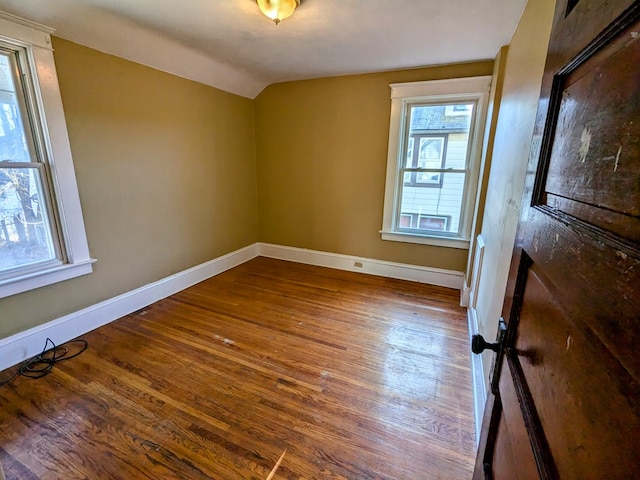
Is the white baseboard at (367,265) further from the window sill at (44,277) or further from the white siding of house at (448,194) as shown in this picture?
the window sill at (44,277)

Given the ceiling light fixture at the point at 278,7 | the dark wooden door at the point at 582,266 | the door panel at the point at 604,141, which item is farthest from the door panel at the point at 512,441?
the ceiling light fixture at the point at 278,7

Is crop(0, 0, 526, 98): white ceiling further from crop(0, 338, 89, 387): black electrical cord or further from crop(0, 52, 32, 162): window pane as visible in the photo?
crop(0, 338, 89, 387): black electrical cord

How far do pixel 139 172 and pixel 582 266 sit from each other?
3.10m

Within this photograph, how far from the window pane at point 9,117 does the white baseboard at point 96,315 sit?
3.99ft

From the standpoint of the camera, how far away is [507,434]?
2.30 feet

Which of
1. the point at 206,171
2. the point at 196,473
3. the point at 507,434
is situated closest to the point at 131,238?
the point at 206,171

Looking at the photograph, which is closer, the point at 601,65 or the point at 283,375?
the point at 601,65

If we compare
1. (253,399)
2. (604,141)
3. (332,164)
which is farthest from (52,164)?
(604,141)

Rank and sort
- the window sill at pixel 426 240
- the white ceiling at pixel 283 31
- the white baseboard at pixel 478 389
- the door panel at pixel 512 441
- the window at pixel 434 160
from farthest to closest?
the window sill at pixel 426 240 → the window at pixel 434 160 → the white ceiling at pixel 283 31 → the white baseboard at pixel 478 389 → the door panel at pixel 512 441

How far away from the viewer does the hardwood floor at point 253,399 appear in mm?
1399

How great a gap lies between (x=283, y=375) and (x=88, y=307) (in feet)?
5.83

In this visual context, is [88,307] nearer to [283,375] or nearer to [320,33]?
[283,375]

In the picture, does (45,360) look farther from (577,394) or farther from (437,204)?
(437,204)

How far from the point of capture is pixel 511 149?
1695 mm
